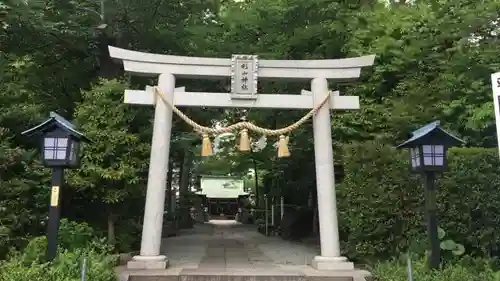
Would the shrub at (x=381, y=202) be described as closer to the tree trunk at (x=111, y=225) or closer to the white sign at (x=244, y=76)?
the white sign at (x=244, y=76)

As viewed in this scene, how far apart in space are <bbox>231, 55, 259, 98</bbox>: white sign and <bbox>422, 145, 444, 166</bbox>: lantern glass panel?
442 cm

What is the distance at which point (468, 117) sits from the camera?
1202cm

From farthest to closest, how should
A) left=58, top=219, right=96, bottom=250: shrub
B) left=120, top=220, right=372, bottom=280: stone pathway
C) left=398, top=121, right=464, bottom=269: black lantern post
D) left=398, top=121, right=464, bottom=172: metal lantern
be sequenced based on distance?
left=58, top=219, right=96, bottom=250: shrub
left=120, top=220, right=372, bottom=280: stone pathway
left=398, top=121, right=464, bottom=172: metal lantern
left=398, top=121, right=464, bottom=269: black lantern post

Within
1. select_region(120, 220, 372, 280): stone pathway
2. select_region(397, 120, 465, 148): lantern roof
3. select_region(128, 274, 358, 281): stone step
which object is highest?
select_region(397, 120, 465, 148): lantern roof

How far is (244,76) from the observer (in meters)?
11.6

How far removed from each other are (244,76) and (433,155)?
4.89 meters

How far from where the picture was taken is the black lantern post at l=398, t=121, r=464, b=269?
859 cm

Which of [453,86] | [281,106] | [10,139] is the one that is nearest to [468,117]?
[453,86]

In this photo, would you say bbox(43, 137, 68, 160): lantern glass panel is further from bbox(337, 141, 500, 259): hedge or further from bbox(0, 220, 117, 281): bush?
bbox(337, 141, 500, 259): hedge

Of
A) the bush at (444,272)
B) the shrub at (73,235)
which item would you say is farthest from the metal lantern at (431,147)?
the shrub at (73,235)

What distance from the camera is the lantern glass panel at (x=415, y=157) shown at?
883 cm

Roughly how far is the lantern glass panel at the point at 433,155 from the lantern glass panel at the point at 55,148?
6.57 meters

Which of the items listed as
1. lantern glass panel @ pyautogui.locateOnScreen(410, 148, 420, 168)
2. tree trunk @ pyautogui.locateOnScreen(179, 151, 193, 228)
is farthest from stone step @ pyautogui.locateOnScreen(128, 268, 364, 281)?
tree trunk @ pyautogui.locateOnScreen(179, 151, 193, 228)

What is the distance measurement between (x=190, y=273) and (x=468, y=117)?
781 centimetres
